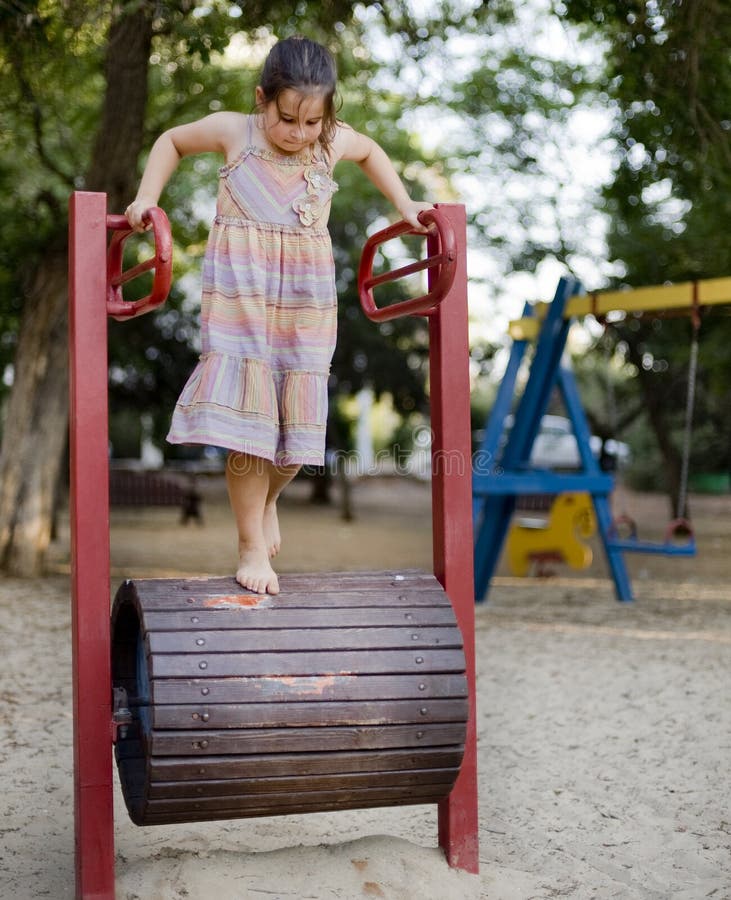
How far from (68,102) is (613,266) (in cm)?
655

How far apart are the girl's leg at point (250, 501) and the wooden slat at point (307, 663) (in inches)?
11.2

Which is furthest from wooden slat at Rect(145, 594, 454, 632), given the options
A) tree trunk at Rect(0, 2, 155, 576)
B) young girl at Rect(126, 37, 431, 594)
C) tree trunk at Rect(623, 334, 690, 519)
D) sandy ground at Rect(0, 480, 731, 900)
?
tree trunk at Rect(623, 334, 690, 519)

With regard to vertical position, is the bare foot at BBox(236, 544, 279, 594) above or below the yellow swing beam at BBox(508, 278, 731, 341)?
below

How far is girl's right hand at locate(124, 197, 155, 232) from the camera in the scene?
8.81 feet

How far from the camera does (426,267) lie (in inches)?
116

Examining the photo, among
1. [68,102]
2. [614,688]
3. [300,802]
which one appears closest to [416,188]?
[68,102]

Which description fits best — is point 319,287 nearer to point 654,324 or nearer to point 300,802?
point 300,802

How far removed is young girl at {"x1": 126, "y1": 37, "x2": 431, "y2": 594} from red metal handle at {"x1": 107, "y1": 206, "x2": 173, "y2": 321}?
0.25ft

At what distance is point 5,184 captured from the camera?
1067 cm

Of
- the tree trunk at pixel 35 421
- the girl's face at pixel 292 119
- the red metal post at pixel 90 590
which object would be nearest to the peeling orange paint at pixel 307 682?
the red metal post at pixel 90 590

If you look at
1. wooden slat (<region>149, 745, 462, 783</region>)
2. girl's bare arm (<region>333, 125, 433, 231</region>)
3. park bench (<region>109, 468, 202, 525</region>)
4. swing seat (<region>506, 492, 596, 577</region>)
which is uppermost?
girl's bare arm (<region>333, 125, 433, 231</region>)

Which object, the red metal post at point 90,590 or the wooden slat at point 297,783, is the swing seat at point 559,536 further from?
the red metal post at point 90,590

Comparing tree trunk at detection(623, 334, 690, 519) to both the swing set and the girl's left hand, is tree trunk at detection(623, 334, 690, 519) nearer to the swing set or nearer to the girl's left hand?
the swing set

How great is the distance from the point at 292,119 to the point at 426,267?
543 millimetres
